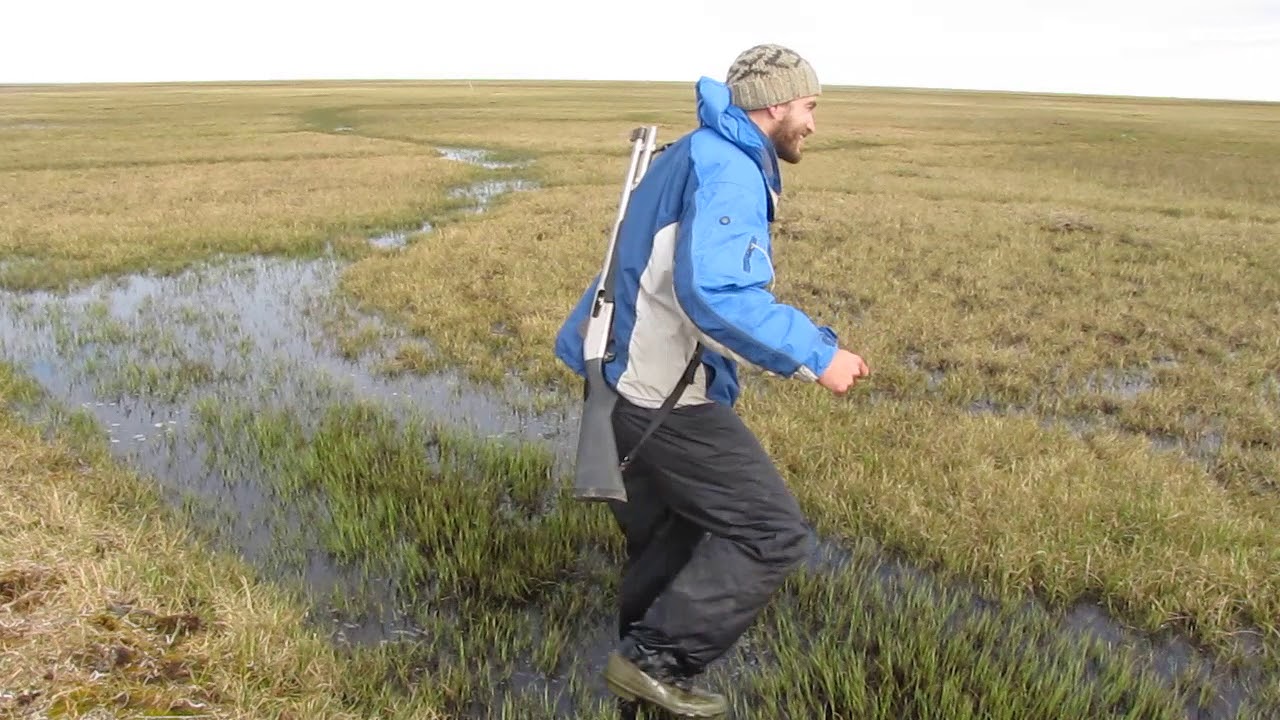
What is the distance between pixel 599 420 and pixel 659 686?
4.07ft

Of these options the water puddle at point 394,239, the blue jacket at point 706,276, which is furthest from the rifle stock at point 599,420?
the water puddle at point 394,239

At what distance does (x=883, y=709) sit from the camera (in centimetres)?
355

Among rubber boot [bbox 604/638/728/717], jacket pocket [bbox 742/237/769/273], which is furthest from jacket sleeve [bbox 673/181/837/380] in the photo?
rubber boot [bbox 604/638/728/717]

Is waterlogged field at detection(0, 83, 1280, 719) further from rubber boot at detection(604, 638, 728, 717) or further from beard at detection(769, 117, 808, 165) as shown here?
beard at detection(769, 117, 808, 165)

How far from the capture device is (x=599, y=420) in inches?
134

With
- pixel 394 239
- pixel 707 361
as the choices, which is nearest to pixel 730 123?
pixel 707 361

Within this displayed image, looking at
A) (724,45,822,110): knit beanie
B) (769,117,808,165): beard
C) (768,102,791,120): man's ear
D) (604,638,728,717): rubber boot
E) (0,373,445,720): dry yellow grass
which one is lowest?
(604,638,728,717): rubber boot

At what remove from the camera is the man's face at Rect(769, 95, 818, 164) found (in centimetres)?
332

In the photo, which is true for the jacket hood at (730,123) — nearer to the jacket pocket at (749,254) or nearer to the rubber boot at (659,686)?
the jacket pocket at (749,254)

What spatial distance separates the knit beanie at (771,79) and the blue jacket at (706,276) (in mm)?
101

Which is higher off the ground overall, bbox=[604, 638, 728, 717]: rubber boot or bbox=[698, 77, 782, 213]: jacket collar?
bbox=[698, 77, 782, 213]: jacket collar

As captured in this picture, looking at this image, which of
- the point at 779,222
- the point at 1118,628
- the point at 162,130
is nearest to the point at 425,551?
the point at 1118,628

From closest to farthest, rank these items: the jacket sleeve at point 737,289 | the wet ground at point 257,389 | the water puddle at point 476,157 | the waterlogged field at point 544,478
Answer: the jacket sleeve at point 737,289, the waterlogged field at point 544,478, the wet ground at point 257,389, the water puddle at point 476,157

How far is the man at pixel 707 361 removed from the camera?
2934 mm
